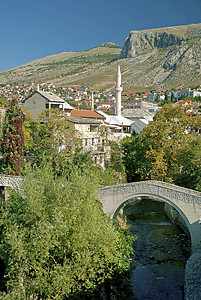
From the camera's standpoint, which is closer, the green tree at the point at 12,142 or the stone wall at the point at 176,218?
the green tree at the point at 12,142

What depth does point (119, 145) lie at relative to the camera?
28.0 meters

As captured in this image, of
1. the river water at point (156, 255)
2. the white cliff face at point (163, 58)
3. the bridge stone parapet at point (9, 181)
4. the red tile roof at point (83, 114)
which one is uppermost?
the white cliff face at point (163, 58)

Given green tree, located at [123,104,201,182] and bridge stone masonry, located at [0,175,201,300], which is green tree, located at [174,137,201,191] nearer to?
green tree, located at [123,104,201,182]

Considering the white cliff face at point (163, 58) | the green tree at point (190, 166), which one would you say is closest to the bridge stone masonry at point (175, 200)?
the green tree at point (190, 166)

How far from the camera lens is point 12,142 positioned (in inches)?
781

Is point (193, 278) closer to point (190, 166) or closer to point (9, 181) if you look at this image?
point (190, 166)

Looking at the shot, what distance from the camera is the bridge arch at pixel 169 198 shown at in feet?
54.2

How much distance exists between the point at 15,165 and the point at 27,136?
533 cm

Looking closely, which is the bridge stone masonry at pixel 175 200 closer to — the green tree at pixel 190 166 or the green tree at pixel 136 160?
the green tree at pixel 190 166

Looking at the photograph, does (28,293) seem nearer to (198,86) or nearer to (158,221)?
(158,221)

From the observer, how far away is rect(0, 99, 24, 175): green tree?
19.8m

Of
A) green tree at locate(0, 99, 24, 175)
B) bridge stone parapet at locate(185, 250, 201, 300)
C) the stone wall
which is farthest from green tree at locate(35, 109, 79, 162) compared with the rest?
bridge stone parapet at locate(185, 250, 201, 300)

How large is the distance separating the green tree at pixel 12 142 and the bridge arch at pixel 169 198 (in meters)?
6.46

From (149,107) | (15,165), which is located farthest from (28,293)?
(149,107)
